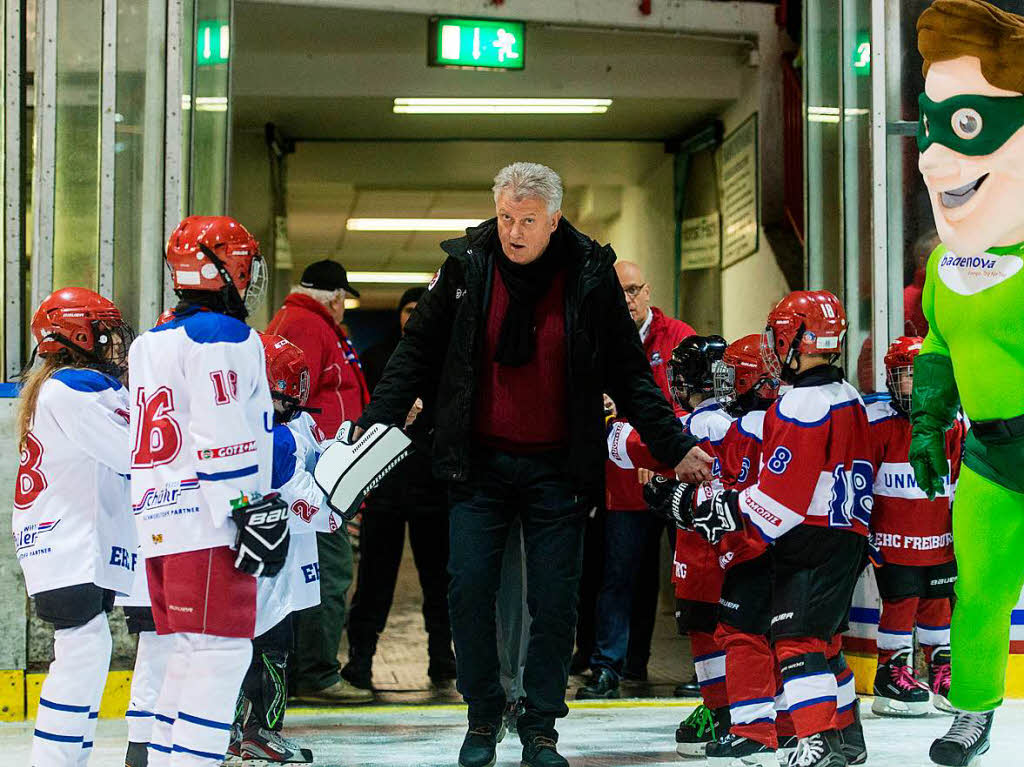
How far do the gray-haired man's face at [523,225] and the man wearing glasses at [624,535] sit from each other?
1.62 m

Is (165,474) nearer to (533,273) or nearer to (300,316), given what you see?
(533,273)

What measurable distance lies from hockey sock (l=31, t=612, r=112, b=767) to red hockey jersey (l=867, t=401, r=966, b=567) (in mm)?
2916

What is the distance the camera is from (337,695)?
5.96 metres

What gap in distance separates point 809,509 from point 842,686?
23.8 inches

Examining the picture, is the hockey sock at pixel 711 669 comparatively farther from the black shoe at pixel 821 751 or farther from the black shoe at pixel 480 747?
the black shoe at pixel 480 747

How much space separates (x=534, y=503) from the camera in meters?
4.33

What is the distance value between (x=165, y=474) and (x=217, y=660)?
0.47 m

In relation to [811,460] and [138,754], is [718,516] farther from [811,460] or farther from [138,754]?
[138,754]

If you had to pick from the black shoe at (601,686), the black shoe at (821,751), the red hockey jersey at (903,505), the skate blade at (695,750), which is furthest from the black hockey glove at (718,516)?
the black shoe at (601,686)

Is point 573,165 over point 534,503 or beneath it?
over

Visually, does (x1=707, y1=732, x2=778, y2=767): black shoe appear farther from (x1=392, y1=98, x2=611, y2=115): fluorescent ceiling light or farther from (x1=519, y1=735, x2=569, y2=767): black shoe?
(x1=392, y1=98, x2=611, y2=115): fluorescent ceiling light

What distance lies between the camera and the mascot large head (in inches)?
134

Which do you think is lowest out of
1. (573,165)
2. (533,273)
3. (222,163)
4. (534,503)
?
(534,503)

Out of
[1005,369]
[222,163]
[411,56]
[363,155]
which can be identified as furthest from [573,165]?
[1005,369]
